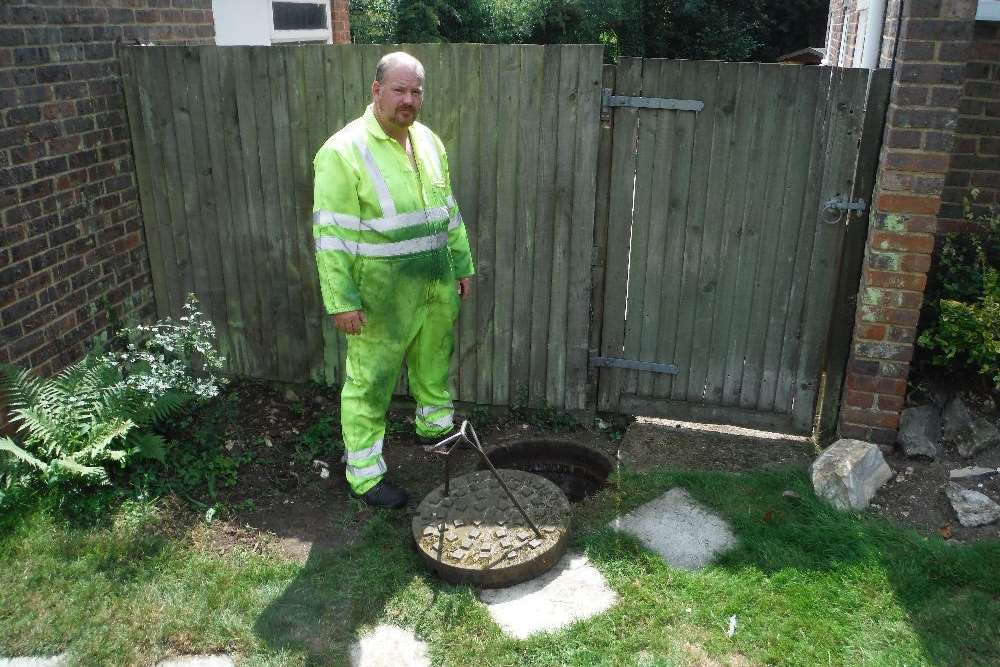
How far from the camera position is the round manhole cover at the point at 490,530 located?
3.59 m

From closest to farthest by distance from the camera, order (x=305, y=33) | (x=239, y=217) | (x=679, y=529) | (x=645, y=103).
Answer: (x=679, y=529)
(x=645, y=103)
(x=239, y=217)
(x=305, y=33)

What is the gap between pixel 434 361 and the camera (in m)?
4.47

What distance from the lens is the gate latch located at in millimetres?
4234

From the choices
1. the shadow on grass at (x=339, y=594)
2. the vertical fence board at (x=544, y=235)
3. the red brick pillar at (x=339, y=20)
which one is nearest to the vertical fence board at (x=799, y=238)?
the vertical fence board at (x=544, y=235)

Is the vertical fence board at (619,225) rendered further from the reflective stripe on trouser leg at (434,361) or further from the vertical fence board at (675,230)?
the reflective stripe on trouser leg at (434,361)

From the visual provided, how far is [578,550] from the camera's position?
3812mm

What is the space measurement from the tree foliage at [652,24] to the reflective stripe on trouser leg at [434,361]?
559 inches

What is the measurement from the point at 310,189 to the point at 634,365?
221 cm

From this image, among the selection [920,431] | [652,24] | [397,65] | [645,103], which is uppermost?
[652,24]

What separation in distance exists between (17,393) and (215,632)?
1.73 meters

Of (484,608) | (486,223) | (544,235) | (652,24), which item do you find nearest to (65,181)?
(486,223)

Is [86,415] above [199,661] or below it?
above

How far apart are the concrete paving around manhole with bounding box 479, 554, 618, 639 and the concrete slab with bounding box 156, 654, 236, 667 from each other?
1064 mm

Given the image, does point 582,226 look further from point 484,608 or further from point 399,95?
point 484,608
